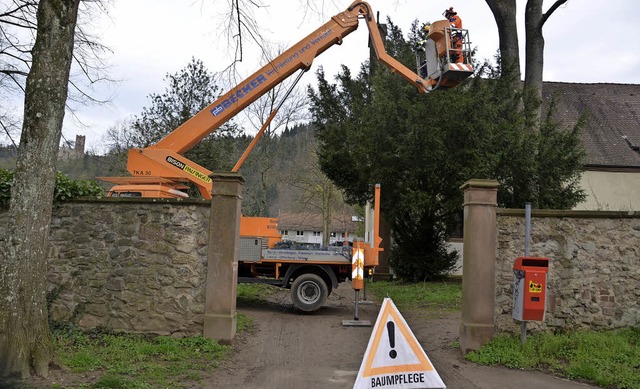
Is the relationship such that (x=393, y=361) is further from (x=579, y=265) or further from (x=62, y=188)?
(x=62, y=188)

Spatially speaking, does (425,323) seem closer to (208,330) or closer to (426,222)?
(208,330)

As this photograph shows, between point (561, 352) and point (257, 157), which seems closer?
point (561, 352)

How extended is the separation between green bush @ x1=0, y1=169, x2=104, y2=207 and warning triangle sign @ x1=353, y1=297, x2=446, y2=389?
605cm

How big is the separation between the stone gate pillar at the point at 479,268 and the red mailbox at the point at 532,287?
57cm

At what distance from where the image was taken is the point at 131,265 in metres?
8.85

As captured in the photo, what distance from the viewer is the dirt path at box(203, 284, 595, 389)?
700 centimetres

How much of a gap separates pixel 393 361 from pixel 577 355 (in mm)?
3999

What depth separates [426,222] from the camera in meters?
19.2

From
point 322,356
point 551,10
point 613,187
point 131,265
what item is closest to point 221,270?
point 131,265

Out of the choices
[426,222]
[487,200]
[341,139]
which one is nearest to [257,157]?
[341,139]

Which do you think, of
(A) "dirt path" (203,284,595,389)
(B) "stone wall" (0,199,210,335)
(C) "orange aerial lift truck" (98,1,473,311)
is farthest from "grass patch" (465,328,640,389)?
(B) "stone wall" (0,199,210,335)

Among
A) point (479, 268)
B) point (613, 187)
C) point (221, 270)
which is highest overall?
point (613, 187)

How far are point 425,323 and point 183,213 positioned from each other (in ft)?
17.7

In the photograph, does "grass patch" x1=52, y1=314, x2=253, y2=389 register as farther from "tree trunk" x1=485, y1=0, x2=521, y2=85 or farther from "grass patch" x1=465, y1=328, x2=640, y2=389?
"tree trunk" x1=485, y1=0, x2=521, y2=85
